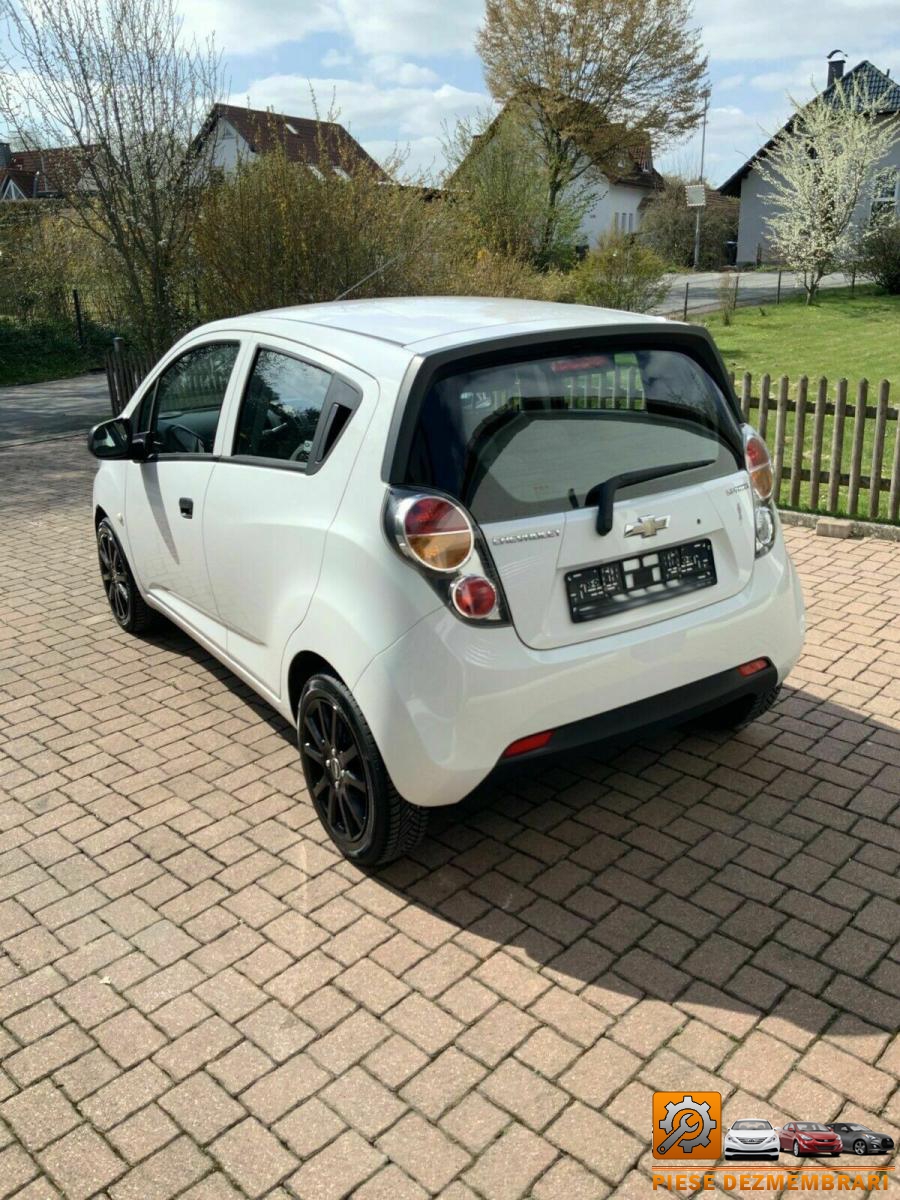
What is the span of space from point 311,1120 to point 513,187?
76.0 ft

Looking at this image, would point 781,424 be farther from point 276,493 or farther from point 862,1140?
point 862,1140

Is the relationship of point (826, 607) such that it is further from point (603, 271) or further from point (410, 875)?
point (603, 271)

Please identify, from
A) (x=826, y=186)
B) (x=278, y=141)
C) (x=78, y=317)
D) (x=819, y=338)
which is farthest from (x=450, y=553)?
(x=826, y=186)

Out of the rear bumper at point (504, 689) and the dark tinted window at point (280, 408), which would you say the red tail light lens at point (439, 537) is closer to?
the rear bumper at point (504, 689)

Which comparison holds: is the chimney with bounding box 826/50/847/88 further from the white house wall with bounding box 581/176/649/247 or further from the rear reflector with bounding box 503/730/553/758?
the rear reflector with bounding box 503/730/553/758

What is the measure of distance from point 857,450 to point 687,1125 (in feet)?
21.3

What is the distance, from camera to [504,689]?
10.5ft

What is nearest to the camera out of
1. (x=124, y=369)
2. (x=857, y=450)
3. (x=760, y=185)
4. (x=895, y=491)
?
(x=895, y=491)

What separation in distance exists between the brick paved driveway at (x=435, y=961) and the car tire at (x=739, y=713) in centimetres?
9

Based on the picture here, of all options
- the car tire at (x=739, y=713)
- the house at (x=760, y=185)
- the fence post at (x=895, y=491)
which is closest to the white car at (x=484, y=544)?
the car tire at (x=739, y=713)

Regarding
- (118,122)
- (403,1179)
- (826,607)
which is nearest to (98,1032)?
(403,1179)

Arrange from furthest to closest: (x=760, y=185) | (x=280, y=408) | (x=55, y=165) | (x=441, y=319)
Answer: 1. (x=760, y=185)
2. (x=55, y=165)
3. (x=280, y=408)
4. (x=441, y=319)

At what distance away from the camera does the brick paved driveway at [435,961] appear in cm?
262

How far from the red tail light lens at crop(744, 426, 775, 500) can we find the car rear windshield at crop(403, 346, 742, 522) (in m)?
0.12
